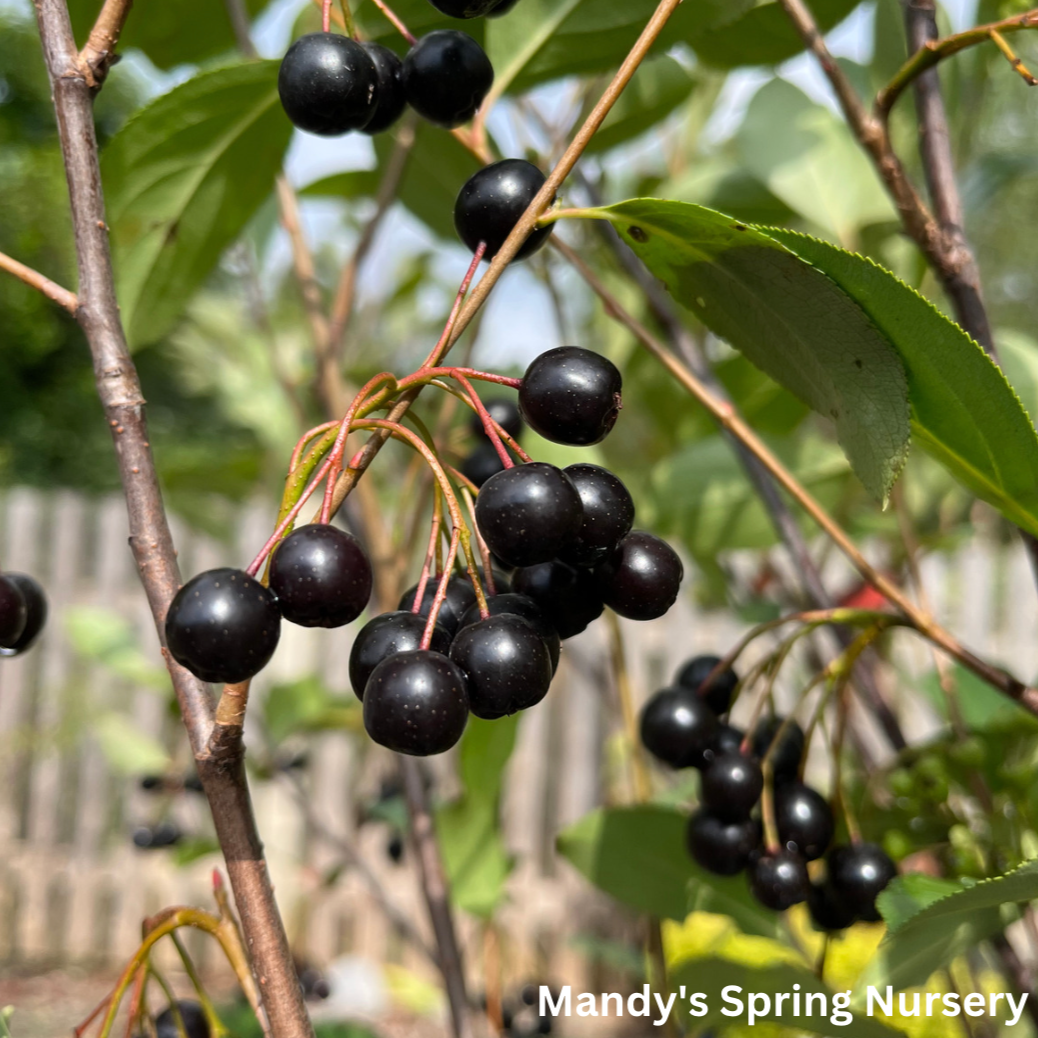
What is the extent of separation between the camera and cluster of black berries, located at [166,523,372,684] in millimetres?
353

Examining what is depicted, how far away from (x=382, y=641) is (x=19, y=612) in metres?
0.22

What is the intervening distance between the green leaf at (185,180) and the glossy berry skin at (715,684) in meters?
0.48

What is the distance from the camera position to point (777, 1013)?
2.33ft

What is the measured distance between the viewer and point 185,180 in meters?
0.69

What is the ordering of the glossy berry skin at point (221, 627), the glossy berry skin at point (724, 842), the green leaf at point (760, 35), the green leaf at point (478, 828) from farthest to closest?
the green leaf at point (478, 828)
the green leaf at point (760, 35)
the glossy berry skin at point (724, 842)
the glossy berry skin at point (221, 627)

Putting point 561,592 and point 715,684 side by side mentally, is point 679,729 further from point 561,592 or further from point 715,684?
point 561,592

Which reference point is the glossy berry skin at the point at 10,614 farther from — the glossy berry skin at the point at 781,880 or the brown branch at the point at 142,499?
the glossy berry skin at the point at 781,880

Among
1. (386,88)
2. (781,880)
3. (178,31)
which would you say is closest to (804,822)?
(781,880)

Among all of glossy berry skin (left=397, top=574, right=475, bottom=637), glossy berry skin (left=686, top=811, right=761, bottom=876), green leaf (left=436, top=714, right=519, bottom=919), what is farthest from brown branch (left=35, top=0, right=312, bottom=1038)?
green leaf (left=436, top=714, right=519, bottom=919)

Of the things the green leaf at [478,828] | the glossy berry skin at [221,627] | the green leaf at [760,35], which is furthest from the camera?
the green leaf at [478,828]

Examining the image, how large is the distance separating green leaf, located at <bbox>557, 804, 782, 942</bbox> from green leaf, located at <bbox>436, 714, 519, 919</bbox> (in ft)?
0.74

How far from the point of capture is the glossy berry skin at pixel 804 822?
0.65 metres

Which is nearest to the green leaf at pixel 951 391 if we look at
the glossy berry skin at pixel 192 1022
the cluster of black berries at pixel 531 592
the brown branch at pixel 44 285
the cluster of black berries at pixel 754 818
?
the cluster of black berries at pixel 531 592

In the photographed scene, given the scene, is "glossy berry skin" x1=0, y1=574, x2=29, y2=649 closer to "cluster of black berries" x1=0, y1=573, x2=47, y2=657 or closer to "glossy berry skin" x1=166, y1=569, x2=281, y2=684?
"cluster of black berries" x1=0, y1=573, x2=47, y2=657
